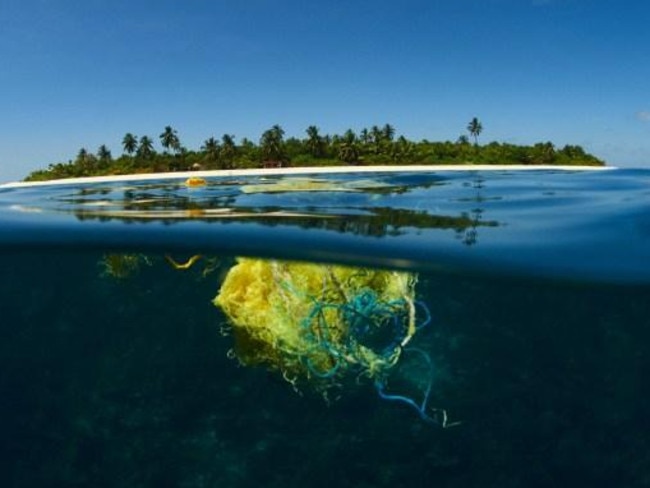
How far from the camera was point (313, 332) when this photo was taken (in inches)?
301

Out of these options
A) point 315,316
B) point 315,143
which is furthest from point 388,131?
point 315,316

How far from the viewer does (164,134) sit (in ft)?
281

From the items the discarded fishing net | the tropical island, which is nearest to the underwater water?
the discarded fishing net

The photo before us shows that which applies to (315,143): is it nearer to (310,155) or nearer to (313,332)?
(310,155)

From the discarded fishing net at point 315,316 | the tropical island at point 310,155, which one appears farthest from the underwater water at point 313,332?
the tropical island at point 310,155

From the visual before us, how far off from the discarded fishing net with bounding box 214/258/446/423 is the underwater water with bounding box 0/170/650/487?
5 cm

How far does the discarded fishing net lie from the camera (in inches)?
300

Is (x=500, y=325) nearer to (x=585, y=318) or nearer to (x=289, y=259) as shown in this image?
(x=585, y=318)

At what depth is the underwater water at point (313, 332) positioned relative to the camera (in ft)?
28.3

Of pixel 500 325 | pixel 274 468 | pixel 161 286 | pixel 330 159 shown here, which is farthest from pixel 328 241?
pixel 330 159

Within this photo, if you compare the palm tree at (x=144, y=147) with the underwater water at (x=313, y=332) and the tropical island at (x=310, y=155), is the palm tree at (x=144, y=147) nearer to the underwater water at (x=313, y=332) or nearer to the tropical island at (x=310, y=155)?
the tropical island at (x=310, y=155)

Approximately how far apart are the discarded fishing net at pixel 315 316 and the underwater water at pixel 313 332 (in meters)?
0.05

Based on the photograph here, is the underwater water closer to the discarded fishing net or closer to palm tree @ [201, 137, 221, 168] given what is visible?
the discarded fishing net

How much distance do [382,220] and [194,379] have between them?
25.5 feet
